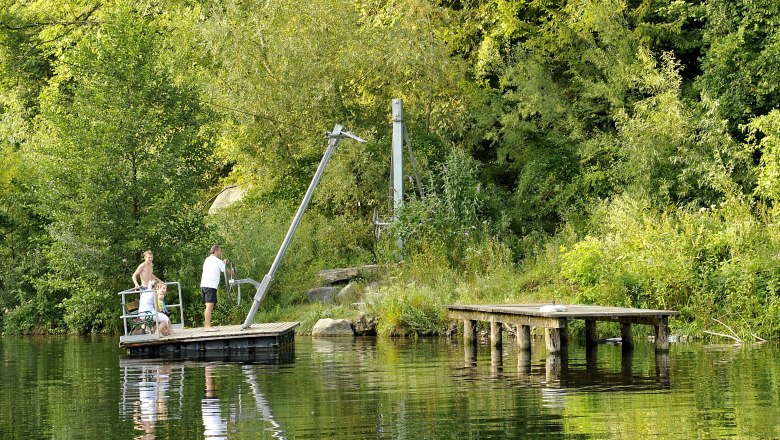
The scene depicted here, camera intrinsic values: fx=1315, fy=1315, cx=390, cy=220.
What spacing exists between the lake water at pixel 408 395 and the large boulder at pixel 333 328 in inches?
170

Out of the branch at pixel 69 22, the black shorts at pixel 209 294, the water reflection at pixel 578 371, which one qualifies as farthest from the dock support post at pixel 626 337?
the branch at pixel 69 22

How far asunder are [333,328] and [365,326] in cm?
83

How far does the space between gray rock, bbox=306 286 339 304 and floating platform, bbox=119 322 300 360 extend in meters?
6.94

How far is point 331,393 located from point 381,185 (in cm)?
1956

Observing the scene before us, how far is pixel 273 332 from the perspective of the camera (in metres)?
24.5

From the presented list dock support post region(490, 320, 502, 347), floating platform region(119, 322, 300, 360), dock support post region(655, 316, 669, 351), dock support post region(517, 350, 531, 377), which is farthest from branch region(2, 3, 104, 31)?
dock support post region(655, 316, 669, 351)

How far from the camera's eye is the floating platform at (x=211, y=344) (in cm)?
2458

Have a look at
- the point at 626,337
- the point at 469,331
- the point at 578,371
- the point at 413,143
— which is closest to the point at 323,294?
the point at 413,143

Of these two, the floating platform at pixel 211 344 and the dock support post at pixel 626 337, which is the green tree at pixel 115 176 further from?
the dock support post at pixel 626 337

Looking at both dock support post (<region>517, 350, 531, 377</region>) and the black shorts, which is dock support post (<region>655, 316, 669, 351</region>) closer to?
dock support post (<region>517, 350, 531, 377</region>)

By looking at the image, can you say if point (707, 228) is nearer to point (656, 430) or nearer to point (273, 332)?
point (273, 332)

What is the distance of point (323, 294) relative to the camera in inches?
1283

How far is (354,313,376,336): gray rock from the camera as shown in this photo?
28.8 metres

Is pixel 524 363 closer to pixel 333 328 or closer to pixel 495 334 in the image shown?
pixel 495 334
